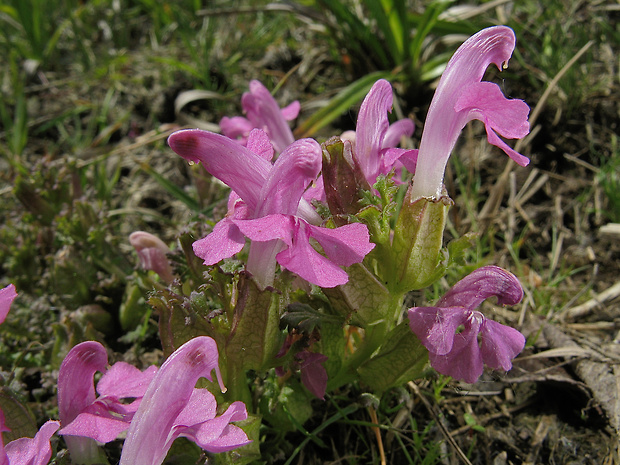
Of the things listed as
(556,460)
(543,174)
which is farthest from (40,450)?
(543,174)

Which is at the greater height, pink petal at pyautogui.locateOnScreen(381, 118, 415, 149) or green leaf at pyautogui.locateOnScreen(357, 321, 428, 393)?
pink petal at pyautogui.locateOnScreen(381, 118, 415, 149)

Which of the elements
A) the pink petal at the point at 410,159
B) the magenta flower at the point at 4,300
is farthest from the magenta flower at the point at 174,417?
the pink petal at the point at 410,159

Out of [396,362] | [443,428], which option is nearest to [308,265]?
[396,362]

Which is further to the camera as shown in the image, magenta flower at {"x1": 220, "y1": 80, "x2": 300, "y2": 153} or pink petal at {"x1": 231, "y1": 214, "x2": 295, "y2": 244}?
magenta flower at {"x1": 220, "y1": 80, "x2": 300, "y2": 153}

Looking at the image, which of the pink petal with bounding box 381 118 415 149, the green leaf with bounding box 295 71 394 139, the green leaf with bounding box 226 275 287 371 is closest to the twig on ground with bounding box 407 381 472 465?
the green leaf with bounding box 226 275 287 371

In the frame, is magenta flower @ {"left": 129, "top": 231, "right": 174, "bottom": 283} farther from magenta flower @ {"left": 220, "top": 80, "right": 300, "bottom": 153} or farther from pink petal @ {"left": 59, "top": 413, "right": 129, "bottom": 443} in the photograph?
pink petal @ {"left": 59, "top": 413, "right": 129, "bottom": 443}

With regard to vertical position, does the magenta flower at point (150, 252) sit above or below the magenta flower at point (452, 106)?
below

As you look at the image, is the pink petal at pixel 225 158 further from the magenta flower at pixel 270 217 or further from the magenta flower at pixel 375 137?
the magenta flower at pixel 375 137
